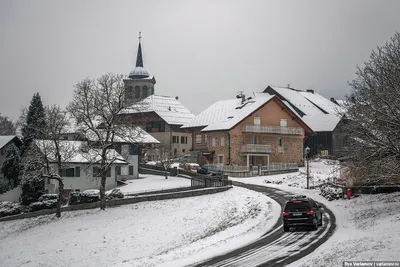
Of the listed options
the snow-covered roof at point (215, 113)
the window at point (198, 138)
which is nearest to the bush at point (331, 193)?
the snow-covered roof at point (215, 113)

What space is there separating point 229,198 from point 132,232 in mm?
10318

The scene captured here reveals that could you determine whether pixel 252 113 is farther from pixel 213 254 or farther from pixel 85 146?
pixel 213 254

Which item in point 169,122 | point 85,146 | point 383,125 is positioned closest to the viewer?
point 383,125

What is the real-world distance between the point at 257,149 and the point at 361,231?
42.3 metres

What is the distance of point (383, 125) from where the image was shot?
27609 mm

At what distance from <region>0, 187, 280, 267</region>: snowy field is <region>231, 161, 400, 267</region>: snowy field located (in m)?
4.64

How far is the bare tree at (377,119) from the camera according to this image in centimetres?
2681

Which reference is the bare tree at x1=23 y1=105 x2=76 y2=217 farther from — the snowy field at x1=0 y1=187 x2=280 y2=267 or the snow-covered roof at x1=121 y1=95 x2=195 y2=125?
the snow-covered roof at x1=121 y1=95 x2=195 y2=125

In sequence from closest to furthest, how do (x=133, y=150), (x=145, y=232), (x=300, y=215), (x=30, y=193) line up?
(x=300, y=215), (x=145, y=232), (x=30, y=193), (x=133, y=150)

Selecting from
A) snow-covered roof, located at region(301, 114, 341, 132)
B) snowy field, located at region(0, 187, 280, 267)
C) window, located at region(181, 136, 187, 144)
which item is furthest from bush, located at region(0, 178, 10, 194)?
snow-covered roof, located at region(301, 114, 341, 132)

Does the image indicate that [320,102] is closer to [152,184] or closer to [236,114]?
[236,114]

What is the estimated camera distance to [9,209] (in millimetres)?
47062

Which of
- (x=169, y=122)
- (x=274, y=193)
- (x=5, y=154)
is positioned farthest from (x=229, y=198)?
(x=169, y=122)

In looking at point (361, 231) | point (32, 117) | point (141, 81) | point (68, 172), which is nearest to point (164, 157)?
point (68, 172)
